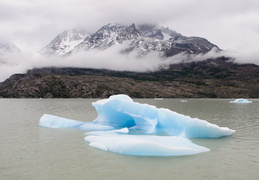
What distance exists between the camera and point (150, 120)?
2050cm

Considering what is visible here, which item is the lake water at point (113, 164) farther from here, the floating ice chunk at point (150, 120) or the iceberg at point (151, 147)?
the floating ice chunk at point (150, 120)

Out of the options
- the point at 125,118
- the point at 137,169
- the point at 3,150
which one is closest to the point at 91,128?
the point at 125,118

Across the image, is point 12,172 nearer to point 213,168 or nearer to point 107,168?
point 107,168

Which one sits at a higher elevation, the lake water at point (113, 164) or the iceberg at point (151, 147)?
the iceberg at point (151, 147)

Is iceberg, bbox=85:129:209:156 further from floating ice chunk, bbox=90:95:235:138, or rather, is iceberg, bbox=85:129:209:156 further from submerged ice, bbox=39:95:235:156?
floating ice chunk, bbox=90:95:235:138

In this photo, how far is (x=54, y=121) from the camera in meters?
24.1

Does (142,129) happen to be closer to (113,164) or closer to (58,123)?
(58,123)

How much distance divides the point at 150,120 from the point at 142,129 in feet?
5.68

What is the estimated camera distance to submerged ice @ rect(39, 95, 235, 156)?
12.6 m

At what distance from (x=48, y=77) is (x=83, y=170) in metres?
192

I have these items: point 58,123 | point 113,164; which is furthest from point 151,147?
point 58,123

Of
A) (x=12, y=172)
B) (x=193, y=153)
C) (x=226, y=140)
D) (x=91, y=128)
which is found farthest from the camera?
(x=91, y=128)

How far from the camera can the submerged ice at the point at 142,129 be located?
12637mm

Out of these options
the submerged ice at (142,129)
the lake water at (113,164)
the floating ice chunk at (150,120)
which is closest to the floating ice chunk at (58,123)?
the submerged ice at (142,129)
